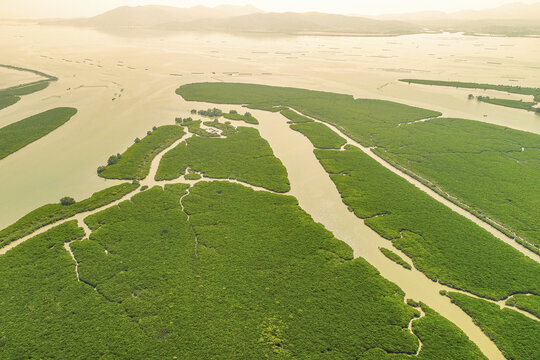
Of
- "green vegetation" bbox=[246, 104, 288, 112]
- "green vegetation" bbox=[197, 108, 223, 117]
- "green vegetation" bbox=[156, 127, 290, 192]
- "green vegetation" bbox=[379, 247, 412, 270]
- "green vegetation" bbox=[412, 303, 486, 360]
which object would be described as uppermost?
"green vegetation" bbox=[246, 104, 288, 112]

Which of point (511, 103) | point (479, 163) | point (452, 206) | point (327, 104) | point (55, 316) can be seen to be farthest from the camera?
point (511, 103)

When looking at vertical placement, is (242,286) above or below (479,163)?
below

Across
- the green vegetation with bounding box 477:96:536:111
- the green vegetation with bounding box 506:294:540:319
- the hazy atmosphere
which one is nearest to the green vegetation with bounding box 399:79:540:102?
the green vegetation with bounding box 477:96:536:111

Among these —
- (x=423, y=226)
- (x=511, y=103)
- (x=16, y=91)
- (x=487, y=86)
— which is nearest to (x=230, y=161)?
(x=423, y=226)

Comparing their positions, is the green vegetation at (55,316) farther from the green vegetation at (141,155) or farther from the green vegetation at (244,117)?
the green vegetation at (244,117)

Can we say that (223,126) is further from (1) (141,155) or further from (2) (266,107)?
(1) (141,155)

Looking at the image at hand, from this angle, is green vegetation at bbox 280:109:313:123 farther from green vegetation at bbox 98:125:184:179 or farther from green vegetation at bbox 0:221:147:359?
green vegetation at bbox 0:221:147:359

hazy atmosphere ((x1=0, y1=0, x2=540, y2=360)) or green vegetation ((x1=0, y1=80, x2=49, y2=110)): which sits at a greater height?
green vegetation ((x1=0, y1=80, x2=49, y2=110))
